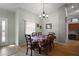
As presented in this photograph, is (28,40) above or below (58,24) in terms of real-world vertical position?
below

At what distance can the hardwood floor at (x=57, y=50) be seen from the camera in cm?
220

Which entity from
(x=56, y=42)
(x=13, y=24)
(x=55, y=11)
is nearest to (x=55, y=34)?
(x=56, y=42)

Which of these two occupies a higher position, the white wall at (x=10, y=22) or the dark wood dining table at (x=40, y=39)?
the white wall at (x=10, y=22)

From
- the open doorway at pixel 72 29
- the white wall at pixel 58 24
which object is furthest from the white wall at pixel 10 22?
the open doorway at pixel 72 29

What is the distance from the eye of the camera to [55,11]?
2.26 meters

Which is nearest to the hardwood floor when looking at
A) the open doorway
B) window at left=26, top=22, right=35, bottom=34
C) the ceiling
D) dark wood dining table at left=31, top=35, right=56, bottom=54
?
the open doorway

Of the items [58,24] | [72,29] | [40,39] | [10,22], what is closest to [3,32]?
[10,22]

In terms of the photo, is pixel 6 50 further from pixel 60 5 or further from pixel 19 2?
pixel 60 5

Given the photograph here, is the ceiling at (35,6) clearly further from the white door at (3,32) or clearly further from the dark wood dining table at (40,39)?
the dark wood dining table at (40,39)

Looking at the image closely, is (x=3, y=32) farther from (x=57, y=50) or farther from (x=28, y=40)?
(x=57, y=50)

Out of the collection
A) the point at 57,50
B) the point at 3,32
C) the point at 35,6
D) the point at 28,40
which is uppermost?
the point at 35,6

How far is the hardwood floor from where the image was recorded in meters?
2.20

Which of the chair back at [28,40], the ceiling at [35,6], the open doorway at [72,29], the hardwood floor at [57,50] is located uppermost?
the ceiling at [35,6]

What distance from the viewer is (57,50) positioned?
7.38 ft
